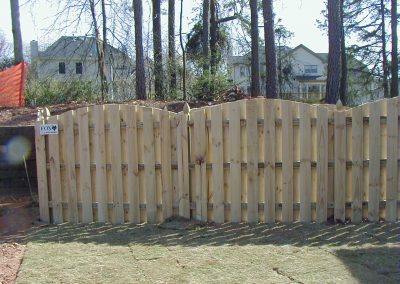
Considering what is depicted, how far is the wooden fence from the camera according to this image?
588 centimetres

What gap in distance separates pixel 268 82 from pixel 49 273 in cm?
1209

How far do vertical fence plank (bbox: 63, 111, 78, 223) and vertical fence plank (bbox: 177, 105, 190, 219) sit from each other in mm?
1403

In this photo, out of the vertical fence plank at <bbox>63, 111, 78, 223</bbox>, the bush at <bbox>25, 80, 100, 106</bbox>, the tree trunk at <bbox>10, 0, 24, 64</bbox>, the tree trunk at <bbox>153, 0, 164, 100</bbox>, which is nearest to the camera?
the vertical fence plank at <bbox>63, 111, 78, 223</bbox>

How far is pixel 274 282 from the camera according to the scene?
395cm

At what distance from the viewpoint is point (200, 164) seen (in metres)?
6.08

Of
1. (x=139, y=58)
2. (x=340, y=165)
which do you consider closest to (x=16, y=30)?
(x=139, y=58)

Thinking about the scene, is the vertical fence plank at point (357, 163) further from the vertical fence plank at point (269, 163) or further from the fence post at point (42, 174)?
the fence post at point (42, 174)

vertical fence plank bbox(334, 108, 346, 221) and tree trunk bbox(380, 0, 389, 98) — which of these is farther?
tree trunk bbox(380, 0, 389, 98)

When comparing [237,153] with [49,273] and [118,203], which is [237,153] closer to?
[118,203]

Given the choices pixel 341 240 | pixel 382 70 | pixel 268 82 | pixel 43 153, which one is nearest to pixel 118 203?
pixel 43 153

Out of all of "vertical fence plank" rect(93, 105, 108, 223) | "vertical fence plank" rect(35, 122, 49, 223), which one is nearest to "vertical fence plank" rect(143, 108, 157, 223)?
"vertical fence plank" rect(93, 105, 108, 223)

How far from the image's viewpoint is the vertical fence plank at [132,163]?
6.13m

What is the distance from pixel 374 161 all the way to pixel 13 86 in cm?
895

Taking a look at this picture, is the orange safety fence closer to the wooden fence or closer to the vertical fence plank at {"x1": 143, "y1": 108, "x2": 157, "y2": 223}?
A: the wooden fence
